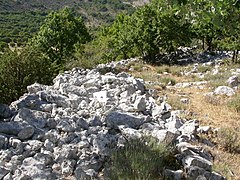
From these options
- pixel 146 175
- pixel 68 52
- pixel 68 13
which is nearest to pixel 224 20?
pixel 146 175

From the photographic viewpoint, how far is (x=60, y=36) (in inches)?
1182

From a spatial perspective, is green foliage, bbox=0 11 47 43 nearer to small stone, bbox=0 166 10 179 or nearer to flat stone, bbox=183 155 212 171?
small stone, bbox=0 166 10 179

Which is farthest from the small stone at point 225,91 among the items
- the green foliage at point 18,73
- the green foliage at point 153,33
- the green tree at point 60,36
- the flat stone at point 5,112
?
the green tree at point 60,36

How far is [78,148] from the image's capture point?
5.91m

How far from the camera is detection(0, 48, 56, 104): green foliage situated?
11062 millimetres

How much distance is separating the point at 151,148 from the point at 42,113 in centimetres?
245

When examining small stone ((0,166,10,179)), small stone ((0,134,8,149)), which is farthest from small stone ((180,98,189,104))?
small stone ((0,166,10,179))

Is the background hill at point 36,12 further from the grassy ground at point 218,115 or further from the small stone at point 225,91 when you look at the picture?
the small stone at point 225,91

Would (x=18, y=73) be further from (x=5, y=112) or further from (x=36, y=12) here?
A: (x=36, y=12)

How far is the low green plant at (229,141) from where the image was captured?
23.1 ft

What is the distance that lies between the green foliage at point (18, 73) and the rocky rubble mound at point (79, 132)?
2322mm

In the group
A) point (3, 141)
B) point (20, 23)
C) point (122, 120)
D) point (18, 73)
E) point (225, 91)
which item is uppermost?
point (3, 141)

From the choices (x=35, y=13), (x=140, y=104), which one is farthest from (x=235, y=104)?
(x=35, y=13)

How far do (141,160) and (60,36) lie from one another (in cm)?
2590
